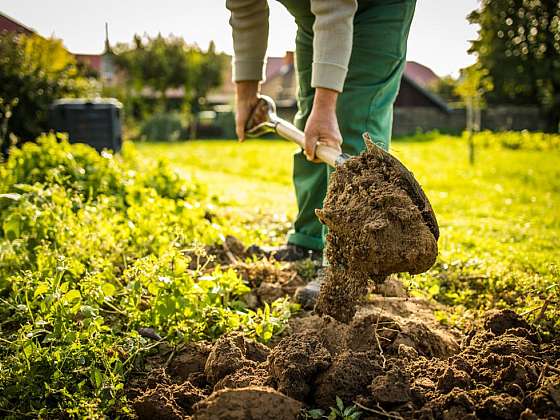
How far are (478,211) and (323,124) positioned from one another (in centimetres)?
412

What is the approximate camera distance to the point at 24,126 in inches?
358

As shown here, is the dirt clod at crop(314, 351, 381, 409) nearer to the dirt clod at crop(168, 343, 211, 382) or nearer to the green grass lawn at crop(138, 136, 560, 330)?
the dirt clod at crop(168, 343, 211, 382)

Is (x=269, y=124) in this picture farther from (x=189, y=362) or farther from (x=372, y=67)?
(x=189, y=362)

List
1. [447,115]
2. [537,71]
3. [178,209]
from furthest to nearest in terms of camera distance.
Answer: [447,115], [537,71], [178,209]

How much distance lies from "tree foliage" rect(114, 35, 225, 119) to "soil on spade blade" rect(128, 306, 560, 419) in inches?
1214

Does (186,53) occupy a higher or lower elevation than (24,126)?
higher

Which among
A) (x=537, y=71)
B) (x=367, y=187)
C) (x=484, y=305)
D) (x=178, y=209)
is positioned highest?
(x=537, y=71)

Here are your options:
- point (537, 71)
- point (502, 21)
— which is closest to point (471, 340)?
point (502, 21)

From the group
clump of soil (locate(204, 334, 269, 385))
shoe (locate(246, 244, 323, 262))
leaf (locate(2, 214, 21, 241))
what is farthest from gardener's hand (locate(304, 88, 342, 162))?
leaf (locate(2, 214, 21, 241))

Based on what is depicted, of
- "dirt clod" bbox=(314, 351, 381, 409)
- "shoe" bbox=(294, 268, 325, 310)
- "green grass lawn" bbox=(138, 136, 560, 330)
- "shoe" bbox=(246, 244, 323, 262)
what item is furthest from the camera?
"shoe" bbox=(246, 244, 323, 262)

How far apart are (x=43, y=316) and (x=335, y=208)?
1.25 meters

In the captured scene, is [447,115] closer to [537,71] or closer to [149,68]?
[537,71]

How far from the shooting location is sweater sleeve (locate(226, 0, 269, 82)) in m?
3.46

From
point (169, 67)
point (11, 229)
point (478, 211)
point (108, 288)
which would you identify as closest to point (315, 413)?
point (108, 288)
